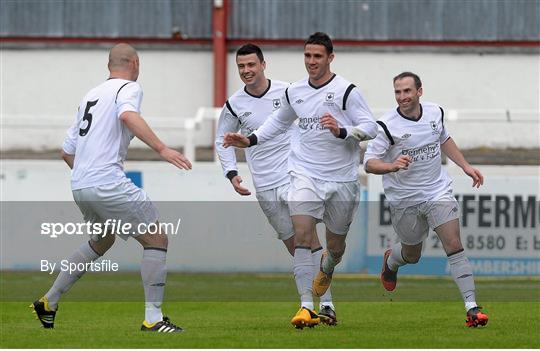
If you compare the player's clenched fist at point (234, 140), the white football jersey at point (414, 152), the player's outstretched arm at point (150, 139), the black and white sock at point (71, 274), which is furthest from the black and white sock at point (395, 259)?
the player's outstretched arm at point (150, 139)

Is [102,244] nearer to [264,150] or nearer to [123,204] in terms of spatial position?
[123,204]

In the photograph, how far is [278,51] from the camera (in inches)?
1245

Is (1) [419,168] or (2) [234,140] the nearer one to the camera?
(2) [234,140]

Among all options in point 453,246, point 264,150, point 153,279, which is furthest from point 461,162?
point 153,279

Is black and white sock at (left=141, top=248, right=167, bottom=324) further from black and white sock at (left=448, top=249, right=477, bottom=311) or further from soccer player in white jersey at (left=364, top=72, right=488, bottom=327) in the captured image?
black and white sock at (left=448, top=249, right=477, bottom=311)

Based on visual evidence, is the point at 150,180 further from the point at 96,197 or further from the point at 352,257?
the point at 96,197

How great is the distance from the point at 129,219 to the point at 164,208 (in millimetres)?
9322

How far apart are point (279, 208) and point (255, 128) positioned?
31.7 inches

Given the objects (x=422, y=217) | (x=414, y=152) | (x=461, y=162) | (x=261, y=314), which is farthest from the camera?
(x=261, y=314)

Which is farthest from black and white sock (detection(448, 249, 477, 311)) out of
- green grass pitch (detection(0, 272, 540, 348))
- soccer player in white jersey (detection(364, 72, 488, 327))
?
green grass pitch (detection(0, 272, 540, 348))

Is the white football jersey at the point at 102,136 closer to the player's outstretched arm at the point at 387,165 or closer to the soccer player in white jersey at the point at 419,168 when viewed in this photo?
the player's outstretched arm at the point at 387,165

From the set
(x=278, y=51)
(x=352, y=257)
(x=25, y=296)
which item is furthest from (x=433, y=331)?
(x=278, y=51)

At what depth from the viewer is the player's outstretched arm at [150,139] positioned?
10594 mm

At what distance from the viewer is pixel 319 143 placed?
12477 millimetres
